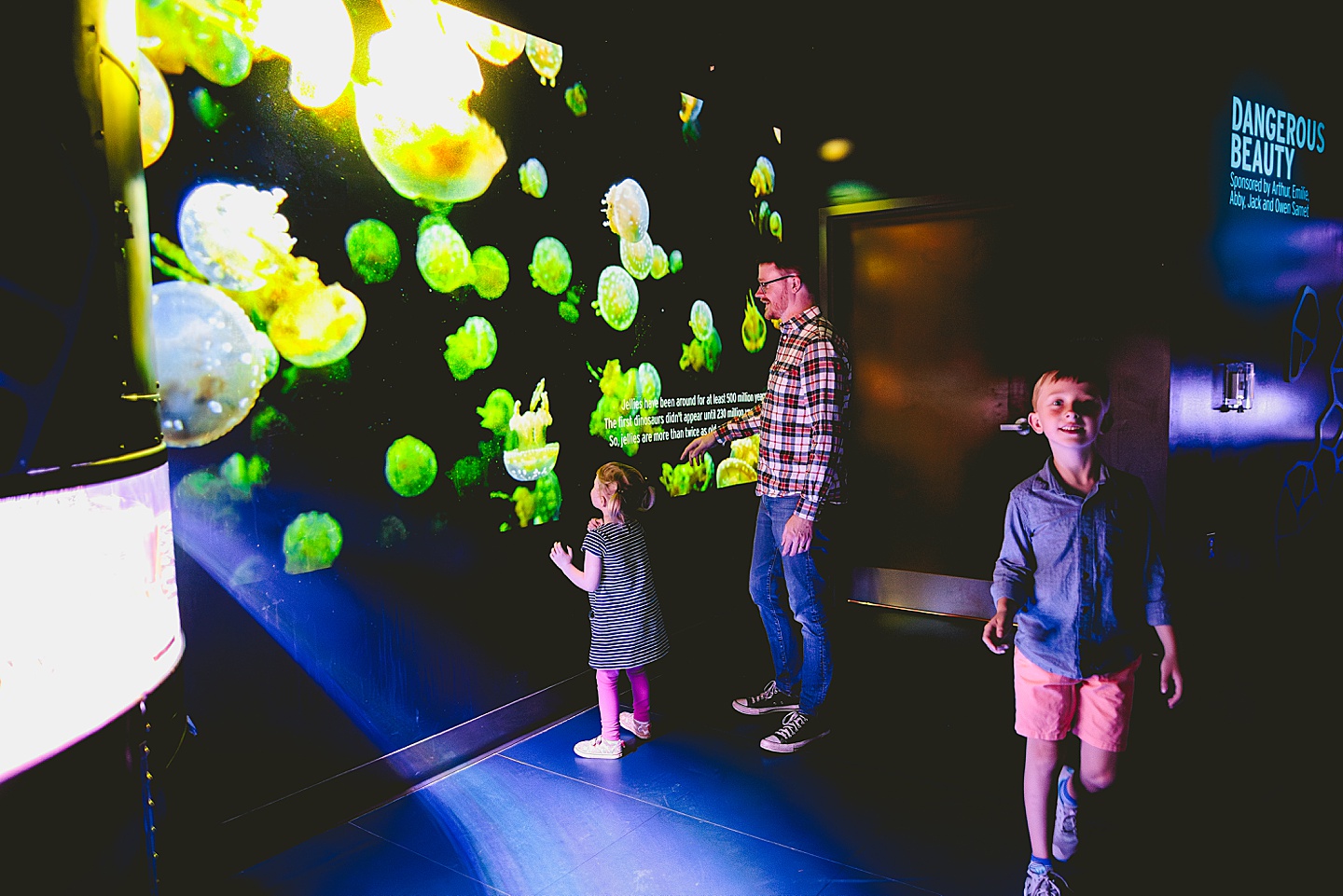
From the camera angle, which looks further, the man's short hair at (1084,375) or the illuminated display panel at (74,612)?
the man's short hair at (1084,375)

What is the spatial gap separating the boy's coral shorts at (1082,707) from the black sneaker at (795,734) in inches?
49.2

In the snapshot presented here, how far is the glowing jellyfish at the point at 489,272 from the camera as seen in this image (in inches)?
133

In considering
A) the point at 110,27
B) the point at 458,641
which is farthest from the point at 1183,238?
the point at 110,27

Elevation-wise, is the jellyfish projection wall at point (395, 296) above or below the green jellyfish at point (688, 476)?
above

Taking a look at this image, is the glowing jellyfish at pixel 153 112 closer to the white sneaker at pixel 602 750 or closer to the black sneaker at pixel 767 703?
the white sneaker at pixel 602 750

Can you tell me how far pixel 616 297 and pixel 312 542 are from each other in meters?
1.80

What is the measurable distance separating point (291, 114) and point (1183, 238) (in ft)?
13.3

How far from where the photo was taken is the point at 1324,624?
16.4ft

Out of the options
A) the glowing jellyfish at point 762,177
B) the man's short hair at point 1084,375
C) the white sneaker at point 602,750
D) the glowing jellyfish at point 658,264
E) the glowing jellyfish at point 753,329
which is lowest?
the white sneaker at point 602,750

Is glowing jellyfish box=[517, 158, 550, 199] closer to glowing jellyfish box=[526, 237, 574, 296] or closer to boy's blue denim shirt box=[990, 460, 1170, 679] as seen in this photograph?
glowing jellyfish box=[526, 237, 574, 296]

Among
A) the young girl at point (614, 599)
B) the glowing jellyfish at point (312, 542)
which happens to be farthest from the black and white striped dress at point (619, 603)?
the glowing jellyfish at point (312, 542)

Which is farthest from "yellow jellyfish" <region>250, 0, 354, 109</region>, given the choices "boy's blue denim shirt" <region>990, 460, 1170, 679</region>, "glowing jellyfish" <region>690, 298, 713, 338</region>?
"boy's blue denim shirt" <region>990, 460, 1170, 679</region>

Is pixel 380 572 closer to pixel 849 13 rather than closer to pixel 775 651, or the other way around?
pixel 775 651

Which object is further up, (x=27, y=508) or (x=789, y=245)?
(x=789, y=245)
